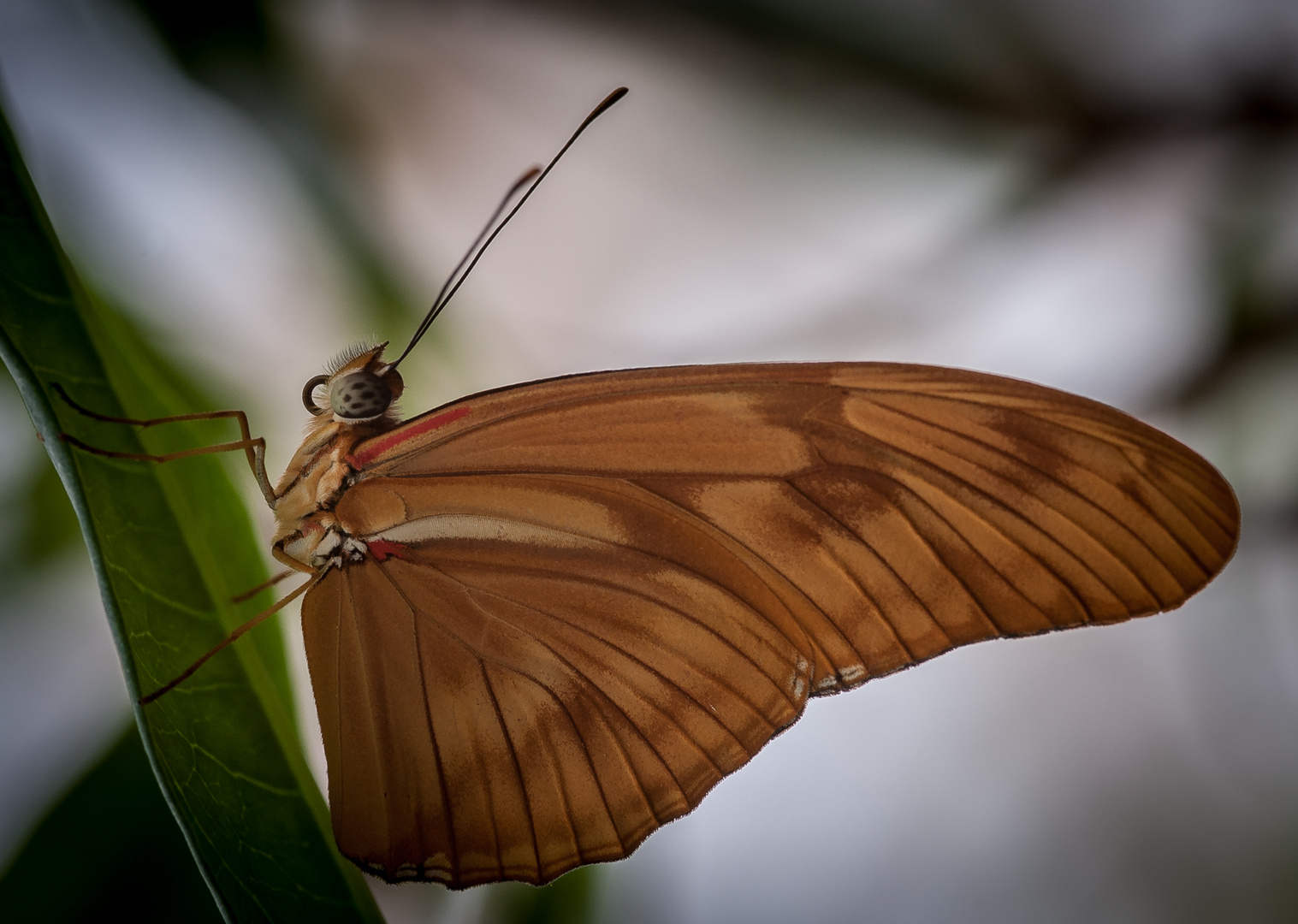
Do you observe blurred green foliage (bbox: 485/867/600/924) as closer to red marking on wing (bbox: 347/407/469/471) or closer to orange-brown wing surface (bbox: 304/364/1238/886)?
orange-brown wing surface (bbox: 304/364/1238/886)

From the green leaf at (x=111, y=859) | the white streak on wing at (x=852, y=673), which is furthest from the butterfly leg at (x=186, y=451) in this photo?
the white streak on wing at (x=852, y=673)

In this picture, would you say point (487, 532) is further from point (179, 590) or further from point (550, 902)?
point (550, 902)

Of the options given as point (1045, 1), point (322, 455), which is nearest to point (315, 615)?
point (322, 455)

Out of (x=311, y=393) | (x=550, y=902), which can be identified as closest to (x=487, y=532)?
(x=311, y=393)

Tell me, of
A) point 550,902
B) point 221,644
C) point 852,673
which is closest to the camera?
point 221,644

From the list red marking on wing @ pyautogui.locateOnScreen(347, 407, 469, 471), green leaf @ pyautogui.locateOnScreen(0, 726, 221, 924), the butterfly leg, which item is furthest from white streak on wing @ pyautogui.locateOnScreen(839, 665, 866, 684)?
green leaf @ pyautogui.locateOnScreen(0, 726, 221, 924)
